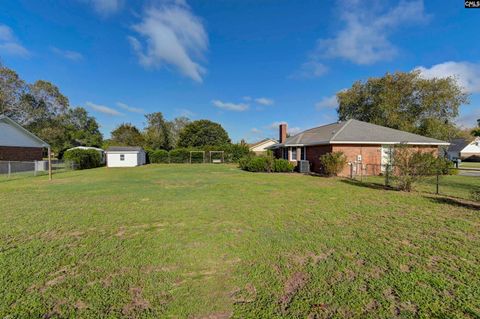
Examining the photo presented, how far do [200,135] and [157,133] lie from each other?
1007 centimetres

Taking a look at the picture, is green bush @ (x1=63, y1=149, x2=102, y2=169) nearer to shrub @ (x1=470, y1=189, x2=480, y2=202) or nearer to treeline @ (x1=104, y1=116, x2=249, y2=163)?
treeline @ (x1=104, y1=116, x2=249, y2=163)

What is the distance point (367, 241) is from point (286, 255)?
177cm

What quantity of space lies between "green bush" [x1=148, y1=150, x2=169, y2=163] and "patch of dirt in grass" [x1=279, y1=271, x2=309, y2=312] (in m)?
35.1

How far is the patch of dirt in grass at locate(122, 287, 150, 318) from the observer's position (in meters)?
2.48

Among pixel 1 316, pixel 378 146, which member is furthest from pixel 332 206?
pixel 378 146

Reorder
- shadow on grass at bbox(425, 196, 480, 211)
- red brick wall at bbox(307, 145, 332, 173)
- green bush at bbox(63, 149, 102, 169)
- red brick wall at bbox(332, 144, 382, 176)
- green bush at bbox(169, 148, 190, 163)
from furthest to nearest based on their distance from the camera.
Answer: green bush at bbox(169, 148, 190, 163)
green bush at bbox(63, 149, 102, 169)
red brick wall at bbox(307, 145, 332, 173)
red brick wall at bbox(332, 144, 382, 176)
shadow on grass at bbox(425, 196, 480, 211)

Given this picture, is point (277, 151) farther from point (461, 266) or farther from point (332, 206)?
point (461, 266)

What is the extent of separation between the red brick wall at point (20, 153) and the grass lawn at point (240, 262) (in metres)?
21.7

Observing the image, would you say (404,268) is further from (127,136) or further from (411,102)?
(127,136)

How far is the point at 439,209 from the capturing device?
6.63 m

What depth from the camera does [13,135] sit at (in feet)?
74.2

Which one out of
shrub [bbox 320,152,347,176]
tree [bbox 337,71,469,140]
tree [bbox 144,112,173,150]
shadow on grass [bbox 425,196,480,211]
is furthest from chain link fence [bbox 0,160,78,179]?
tree [bbox 337,71,469,140]

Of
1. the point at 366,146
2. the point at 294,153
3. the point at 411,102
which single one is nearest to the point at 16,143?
the point at 294,153

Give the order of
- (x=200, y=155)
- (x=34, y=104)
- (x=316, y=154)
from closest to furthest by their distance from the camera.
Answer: (x=316, y=154) → (x=34, y=104) → (x=200, y=155)
